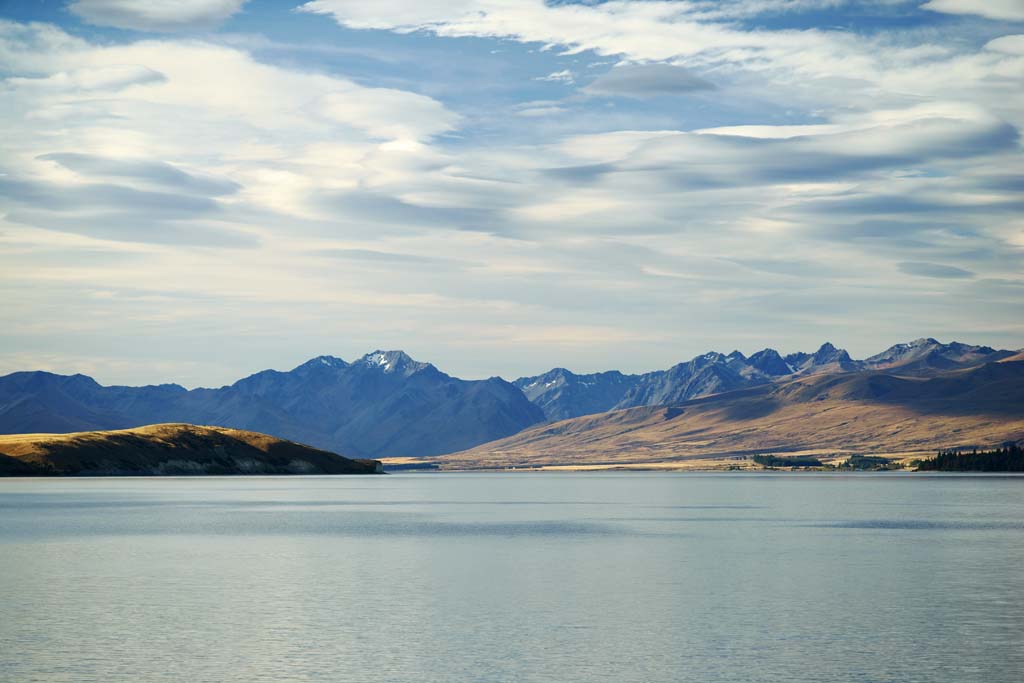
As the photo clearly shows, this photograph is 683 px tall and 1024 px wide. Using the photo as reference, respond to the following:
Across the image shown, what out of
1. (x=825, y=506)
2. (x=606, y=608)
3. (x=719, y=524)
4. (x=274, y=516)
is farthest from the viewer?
(x=825, y=506)

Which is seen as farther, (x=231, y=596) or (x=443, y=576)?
(x=443, y=576)

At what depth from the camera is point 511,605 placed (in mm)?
66000

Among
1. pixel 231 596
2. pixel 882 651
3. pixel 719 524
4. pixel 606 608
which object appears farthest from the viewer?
pixel 719 524

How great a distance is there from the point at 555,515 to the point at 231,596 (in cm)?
10208

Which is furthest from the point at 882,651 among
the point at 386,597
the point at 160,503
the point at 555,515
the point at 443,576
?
the point at 160,503

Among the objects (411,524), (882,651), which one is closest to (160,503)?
(411,524)

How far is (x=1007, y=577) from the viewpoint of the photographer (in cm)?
7794

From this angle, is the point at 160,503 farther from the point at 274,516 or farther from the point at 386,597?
the point at 386,597

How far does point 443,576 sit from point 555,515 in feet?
289

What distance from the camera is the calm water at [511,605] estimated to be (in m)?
47.9

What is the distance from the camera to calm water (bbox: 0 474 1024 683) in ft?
157

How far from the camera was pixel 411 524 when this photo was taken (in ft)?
471

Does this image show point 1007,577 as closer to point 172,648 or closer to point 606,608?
point 606,608

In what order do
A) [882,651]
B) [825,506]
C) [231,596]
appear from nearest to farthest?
[882,651]
[231,596]
[825,506]
